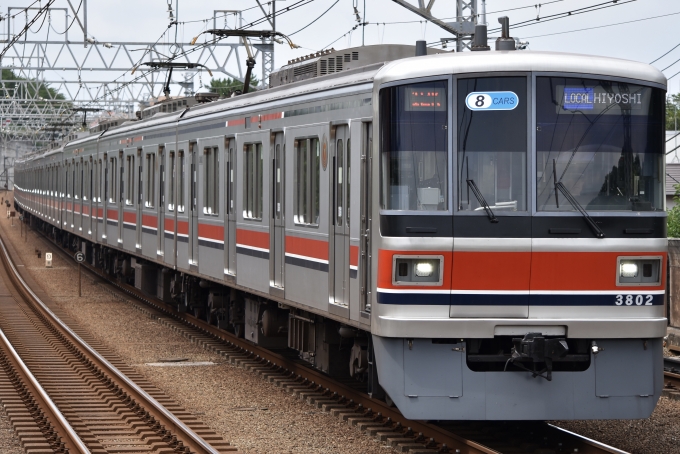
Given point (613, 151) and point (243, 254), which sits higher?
point (613, 151)

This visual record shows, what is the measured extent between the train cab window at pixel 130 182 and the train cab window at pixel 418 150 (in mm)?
13270

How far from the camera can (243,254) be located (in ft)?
43.8

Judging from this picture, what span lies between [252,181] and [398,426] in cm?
405

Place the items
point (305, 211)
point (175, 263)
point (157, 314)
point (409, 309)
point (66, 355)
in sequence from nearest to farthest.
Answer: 1. point (409, 309)
2. point (305, 211)
3. point (66, 355)
4. point (175, 263)
5. point (157, 314)

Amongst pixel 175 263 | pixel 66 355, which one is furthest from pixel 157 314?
pixel 66 355

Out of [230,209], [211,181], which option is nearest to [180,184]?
[211,181]

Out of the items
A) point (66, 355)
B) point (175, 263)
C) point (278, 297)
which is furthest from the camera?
point (175, 263)

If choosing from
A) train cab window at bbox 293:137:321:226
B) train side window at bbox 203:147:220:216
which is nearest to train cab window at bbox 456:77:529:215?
train cab window at bbox 293:137:321:226

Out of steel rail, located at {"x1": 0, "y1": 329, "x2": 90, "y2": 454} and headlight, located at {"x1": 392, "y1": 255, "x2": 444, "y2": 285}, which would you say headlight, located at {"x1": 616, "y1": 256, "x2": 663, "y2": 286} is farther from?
steel rail, located at {"x1": 0, "y1": 329, "x2": 90, "y2": 454}

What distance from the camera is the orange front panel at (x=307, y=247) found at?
10.4 meters

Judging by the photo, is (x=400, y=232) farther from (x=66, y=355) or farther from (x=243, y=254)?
(x=66, y=355)

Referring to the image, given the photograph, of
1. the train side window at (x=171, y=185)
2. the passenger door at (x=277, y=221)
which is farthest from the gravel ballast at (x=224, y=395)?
the train side window at (x=171, y=185)

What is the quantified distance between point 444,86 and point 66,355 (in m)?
8.50

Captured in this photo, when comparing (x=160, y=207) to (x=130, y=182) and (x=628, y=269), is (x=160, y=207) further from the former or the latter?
(x=628, y=269)
